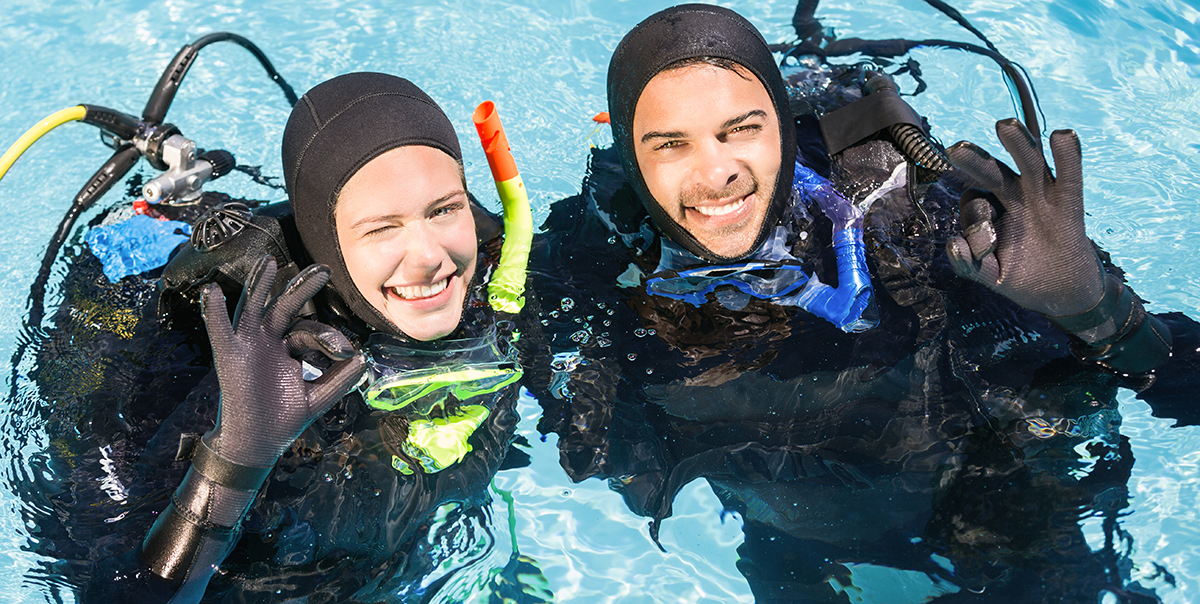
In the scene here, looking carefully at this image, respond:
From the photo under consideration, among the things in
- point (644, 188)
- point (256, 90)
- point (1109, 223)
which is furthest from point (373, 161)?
point (1109, 223)

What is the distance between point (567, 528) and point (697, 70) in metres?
1.90

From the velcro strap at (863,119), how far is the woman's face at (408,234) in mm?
1445

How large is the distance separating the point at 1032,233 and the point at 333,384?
78.5 inches

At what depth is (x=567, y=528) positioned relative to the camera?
12.3ft

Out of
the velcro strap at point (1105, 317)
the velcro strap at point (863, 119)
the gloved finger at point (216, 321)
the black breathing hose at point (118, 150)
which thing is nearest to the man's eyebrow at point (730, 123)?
the velcro strap at point (863, 119)

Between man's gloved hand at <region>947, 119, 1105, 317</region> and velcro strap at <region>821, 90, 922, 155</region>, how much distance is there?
78 centimetres

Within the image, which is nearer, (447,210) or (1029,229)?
(1029,229)

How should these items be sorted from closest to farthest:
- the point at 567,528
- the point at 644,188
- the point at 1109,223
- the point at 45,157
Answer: the point at 644,188 → the point at 567,528 → the point at 1109,223 → the point at 45,157

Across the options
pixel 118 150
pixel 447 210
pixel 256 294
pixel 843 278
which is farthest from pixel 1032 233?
pixel 118 150

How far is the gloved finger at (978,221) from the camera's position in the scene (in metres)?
2.50

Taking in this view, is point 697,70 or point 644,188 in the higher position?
point 697,70

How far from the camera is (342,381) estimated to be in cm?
251

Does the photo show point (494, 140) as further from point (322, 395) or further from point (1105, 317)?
point (1105, 317)

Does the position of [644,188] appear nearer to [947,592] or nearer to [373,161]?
[373,161]
